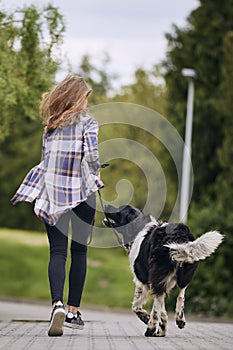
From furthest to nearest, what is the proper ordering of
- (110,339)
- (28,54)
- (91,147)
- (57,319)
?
(28,54), (91,147), (110,339), (57,319)

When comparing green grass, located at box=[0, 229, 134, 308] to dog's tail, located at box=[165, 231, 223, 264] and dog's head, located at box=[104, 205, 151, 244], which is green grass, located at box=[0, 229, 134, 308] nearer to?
dog's head, located at box=[104, 205, 151, 244]

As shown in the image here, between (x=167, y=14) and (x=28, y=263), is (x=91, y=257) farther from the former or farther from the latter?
(x=167, y=14)


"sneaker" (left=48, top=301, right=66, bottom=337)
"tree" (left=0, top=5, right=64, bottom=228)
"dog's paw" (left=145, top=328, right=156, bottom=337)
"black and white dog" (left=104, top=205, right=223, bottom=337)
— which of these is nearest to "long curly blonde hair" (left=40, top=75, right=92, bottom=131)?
"black and white dog" (left=104, top=205, right=223, bottom=337)

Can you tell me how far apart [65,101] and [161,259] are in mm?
1798

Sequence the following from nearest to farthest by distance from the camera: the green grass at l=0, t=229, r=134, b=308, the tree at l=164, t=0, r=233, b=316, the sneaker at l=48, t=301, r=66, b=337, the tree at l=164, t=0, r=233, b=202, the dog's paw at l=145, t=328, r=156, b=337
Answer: the sneaker at l=48, t=301, r=66, b=337, the dog's paw at l=145, t=328, r=156, b=337, the green grass at l=0, t=229, r=134, b=308, the tree at l=164, t=0, r=233, b=316, the tree at l=164, t=0, r=233, b=202

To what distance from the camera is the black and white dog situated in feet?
28.0

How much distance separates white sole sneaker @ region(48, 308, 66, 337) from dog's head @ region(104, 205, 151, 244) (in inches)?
65.0

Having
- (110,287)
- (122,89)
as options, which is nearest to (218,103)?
(110,287)

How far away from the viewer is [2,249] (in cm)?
3606

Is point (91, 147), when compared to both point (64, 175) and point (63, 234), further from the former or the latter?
point (63, 234)

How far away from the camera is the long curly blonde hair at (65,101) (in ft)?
27.4

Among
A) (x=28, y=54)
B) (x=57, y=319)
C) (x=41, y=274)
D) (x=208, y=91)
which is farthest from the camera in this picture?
(x=208, y=91)

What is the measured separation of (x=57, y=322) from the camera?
314 inches

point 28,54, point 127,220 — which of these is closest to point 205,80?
point 28,54
